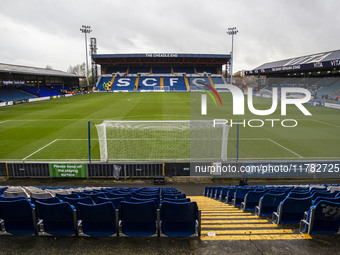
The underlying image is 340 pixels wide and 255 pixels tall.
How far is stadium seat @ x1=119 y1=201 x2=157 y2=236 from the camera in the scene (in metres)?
3.89

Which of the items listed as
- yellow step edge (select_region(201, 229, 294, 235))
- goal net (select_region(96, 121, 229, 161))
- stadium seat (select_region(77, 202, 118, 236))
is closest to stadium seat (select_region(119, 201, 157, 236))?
stadium seat (select_region(77, 202, 118, 236))

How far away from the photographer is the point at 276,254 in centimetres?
341

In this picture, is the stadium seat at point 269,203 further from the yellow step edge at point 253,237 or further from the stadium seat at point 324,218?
the yellow step edge at point 253,237

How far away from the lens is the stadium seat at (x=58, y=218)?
3.90m

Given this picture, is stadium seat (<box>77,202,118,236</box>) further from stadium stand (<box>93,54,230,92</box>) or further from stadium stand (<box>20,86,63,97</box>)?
stadium stand (<box>93,54,230,92</box>)

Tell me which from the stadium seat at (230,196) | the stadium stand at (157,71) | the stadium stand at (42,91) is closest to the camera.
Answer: the stadium seat at (230,196)

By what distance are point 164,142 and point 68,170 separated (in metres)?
7.14

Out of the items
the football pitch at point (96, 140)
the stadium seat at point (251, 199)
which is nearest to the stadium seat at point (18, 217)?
the stadium seat at point (251, 199)

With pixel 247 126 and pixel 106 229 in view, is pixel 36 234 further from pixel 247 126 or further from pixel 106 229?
pixel 247 126

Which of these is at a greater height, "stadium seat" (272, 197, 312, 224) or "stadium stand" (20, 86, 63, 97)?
"stadium stand" (20, 86, 63, 97)

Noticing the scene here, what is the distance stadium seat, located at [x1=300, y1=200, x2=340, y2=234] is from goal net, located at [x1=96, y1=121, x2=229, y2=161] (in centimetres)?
862

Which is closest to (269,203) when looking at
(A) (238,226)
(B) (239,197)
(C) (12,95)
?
(A) (238,226)

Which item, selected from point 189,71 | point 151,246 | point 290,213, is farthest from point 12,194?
point 189,71

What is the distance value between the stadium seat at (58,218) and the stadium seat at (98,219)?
0.48ft
